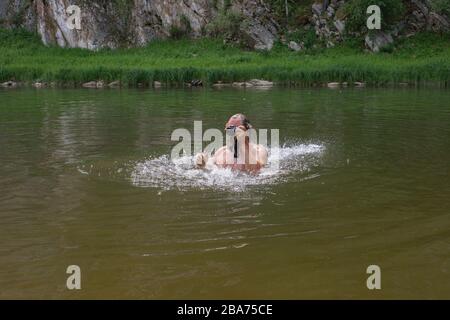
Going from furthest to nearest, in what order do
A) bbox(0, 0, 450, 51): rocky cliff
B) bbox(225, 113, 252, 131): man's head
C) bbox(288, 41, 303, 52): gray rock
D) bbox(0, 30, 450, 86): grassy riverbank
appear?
1. bbox(0, 0, 450, 51): rocky cliff
2. bbox(288, 41, 303, 52): gray rock
3. bbox(0, 30, 450, 86): grassy riverbank
4. bbox(225, 113, 252, 131): man's head

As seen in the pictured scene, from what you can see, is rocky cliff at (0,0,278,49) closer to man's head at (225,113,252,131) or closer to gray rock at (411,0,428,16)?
gray rock at (411,0,428,16)

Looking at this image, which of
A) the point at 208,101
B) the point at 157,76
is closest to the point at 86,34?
the point at 157,76

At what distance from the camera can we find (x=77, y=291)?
4969 mm

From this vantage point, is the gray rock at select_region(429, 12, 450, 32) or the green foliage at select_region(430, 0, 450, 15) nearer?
the green foliage at select_region(430, 0, 450, 15)

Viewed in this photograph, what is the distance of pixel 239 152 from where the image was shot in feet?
32.0

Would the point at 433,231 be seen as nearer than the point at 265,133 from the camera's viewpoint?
Yes

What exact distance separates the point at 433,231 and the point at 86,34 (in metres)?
40.7

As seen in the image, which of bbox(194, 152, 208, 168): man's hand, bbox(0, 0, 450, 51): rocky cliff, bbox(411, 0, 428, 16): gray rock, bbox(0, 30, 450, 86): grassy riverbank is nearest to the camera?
bbox(194, 152, 208, 168): man's hand

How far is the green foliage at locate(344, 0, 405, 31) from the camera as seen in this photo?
37.6m

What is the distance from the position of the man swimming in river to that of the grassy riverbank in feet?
69.4

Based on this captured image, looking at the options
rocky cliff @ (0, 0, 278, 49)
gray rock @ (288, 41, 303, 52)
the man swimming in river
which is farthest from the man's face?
rocky cliff @ (0, 0, 278, 49)

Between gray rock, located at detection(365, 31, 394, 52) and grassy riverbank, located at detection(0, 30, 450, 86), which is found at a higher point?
gray rock, located at detection(365, 31, 394, 52)

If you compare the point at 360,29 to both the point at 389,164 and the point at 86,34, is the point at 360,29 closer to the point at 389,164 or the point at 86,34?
the point at 86,34
